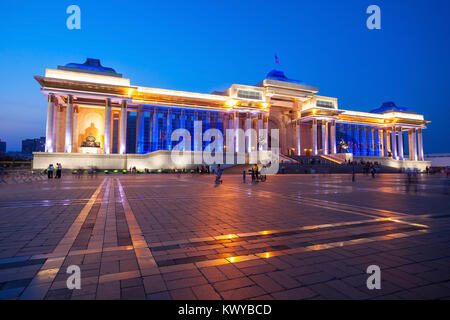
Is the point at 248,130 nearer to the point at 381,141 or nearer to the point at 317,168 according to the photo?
the point at 317,168

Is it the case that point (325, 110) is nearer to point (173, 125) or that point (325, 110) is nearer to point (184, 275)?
point (173, 125)

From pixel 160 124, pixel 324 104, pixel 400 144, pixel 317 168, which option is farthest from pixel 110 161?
pixel 400 144

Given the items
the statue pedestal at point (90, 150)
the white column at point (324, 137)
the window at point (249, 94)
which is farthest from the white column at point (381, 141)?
the statue pedestal at point (90, 150)

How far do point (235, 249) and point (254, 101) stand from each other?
160 feet

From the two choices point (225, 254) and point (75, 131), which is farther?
point (75, 131)

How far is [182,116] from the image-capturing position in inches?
1980

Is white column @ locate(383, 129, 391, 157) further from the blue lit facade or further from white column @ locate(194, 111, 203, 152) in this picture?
white column @ locate(194, 111, 203, 152)

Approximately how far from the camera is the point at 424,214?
6770mm

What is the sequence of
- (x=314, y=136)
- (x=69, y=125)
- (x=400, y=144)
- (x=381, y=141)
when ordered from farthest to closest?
(x=381, y=141) < (x=400, y=144) < (x=314, y=136) < (x=69, y=125)

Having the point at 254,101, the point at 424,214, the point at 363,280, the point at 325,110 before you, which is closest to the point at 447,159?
the point at 325,110

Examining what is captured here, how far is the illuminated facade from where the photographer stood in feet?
130

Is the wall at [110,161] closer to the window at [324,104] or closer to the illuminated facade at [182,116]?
the illuminated facade at [182,116]

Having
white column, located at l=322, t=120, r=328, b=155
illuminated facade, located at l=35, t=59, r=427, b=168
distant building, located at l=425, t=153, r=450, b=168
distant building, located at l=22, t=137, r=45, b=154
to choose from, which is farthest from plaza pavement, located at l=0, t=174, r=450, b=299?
distant building, located at l=22, t=137, r=45, b=154

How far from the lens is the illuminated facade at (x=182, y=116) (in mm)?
39656
